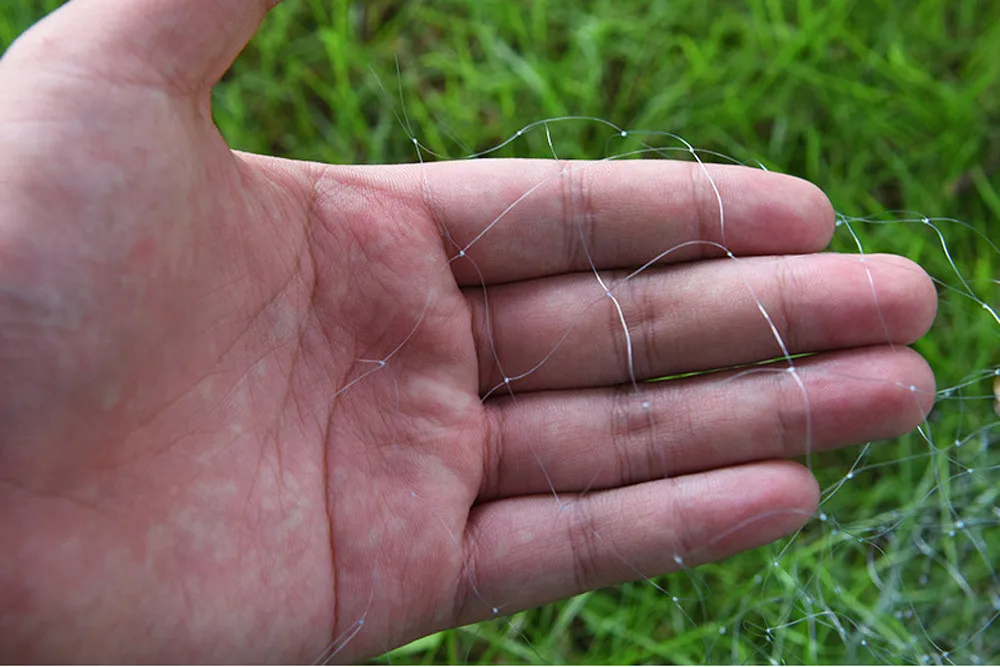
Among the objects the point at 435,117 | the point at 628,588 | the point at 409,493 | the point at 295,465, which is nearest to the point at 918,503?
the point at 628,588

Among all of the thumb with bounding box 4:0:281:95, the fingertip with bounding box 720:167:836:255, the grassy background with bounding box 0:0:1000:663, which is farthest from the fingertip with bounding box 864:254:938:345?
the thumb with bounding box 4:0:281:95

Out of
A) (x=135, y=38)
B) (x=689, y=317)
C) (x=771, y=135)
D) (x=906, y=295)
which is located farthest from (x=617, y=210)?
(x=771, y=135)

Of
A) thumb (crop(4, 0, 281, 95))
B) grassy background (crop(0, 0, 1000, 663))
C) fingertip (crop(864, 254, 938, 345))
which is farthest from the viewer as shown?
grassy background (crop(0, 0, 1000, 663))

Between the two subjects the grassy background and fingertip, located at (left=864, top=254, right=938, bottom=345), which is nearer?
fingertip, located at (left=864, top=254, right=938, bottom=345)

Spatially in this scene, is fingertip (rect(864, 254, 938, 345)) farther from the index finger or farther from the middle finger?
the index finger

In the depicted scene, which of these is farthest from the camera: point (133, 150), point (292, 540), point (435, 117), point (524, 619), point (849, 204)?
point (435, 117)

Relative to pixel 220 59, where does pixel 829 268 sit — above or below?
below

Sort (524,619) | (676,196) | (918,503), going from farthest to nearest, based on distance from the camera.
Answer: (524,619) → (918,503) → (676,196)

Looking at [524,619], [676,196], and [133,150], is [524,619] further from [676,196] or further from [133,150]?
[133,150]
